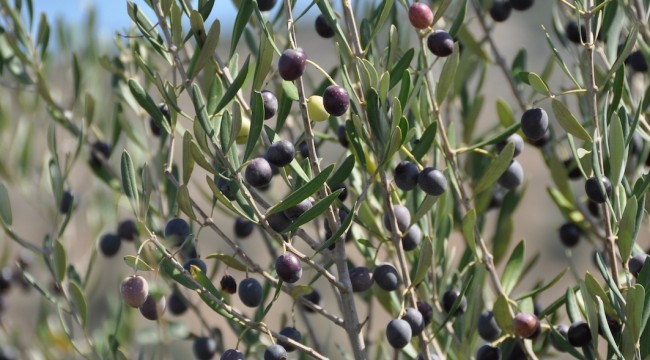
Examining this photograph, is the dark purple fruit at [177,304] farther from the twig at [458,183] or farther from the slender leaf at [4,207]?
the twig at [458,183]

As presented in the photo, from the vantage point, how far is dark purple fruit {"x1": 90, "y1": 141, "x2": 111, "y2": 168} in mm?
1339

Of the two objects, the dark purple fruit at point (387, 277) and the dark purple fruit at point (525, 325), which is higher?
the dark purple fruit at point (387, 277)

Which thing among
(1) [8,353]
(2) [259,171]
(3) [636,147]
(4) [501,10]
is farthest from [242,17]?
(1) [8,353]

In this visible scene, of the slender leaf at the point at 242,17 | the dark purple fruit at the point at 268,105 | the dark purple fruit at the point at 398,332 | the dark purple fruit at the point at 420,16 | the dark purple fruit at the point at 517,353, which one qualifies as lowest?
the dark purple fruit at the point at 517,353

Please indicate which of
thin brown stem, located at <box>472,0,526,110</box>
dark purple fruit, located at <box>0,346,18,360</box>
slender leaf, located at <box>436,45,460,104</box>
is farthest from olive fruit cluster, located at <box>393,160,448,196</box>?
dark purple fruit, located at <box>0,346,18,360</box>

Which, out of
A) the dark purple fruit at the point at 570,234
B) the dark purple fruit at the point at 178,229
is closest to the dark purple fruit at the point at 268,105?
the dark purple fruit at the point at 178,229

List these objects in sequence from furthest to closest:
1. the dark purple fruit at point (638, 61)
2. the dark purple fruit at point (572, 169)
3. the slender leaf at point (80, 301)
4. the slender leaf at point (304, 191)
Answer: the dark purple fruit at point (572, 169), the dark purple fruit at point (638, 61), the slender leaf at point (80, 301), the slender leaf at point (304, 191)

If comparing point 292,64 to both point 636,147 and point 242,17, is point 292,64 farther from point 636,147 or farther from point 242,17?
point 636,147

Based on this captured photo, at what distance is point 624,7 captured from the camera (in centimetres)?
102

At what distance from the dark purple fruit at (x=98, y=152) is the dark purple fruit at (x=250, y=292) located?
461 mm

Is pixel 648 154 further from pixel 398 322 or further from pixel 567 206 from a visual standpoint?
pixel 398 322

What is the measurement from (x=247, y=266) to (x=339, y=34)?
0.23m

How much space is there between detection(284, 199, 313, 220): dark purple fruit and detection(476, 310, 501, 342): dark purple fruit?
271mm

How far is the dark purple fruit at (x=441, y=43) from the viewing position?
0.94 m
